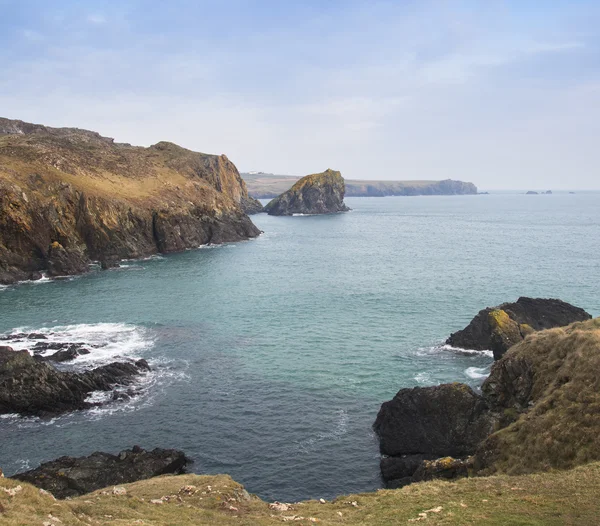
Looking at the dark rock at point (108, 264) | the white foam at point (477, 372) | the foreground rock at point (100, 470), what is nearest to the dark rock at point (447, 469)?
the foreground rock at point (100, 470)

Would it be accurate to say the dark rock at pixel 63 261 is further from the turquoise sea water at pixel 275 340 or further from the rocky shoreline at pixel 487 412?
the rocky shoreline at pixel 487 412

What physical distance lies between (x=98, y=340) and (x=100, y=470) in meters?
30.9

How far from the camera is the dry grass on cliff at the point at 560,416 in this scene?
27031 mm

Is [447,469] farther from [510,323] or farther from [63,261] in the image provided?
[63,261]

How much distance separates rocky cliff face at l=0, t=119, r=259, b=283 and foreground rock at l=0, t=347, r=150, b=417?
5144cm

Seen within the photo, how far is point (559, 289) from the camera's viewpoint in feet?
279

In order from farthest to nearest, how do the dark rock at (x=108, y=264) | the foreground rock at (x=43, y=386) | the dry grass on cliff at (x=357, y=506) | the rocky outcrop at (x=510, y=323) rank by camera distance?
1. the dark rock at (x=108, y=264)
2. the rocky outcrop at (x=510, y=323)
3. the foreground rock at (x=43, y=386)
4. the dry grass on cliff at (x=357, y=506)

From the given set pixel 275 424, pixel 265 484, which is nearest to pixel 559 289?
pixel 275 424

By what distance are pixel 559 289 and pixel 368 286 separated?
30831mm

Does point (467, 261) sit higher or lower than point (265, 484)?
higher

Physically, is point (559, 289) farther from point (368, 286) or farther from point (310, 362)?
point (310, 362)

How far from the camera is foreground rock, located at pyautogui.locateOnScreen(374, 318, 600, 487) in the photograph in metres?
27.8

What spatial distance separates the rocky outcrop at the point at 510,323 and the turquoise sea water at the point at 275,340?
225 cm

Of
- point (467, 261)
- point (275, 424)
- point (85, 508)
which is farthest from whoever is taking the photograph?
point (467, 261)
